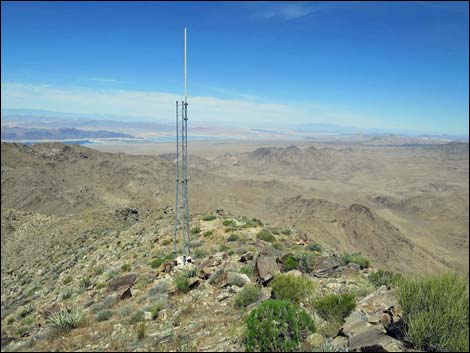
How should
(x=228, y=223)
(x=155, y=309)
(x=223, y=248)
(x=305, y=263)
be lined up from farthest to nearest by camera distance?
1. (x=228, y=223)
2. (x=223, y=248)
3. (x=305, y=263)
4. (x=155, y=309)

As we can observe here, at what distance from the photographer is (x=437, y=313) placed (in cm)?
548

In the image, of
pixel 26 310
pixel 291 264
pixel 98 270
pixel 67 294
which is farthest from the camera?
pixel 98 270

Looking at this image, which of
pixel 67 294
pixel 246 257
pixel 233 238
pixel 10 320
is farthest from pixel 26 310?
pixel 246 257

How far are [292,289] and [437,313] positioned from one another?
3.59 metres

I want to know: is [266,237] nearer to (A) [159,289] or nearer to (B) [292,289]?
(A) [159,289]

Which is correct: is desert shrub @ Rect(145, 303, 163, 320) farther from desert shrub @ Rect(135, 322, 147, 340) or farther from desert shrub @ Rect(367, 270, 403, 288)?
desert shrub @ Rect(367, 270, 403, 288)

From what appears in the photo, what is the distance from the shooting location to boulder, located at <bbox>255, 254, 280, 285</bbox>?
33.9 ft

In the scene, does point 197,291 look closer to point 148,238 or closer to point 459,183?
point 148,238

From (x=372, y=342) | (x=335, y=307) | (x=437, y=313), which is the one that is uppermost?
(x=437, y=313)

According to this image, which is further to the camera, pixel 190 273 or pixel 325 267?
pixel 325 267

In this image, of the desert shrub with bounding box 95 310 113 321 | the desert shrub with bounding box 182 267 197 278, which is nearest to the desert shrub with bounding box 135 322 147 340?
the desert shrub with bounding box 95 310 113 321

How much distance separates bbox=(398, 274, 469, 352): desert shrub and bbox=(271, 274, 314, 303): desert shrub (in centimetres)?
258

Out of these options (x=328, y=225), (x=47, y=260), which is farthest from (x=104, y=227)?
(x=328, y=225)

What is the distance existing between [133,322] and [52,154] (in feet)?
218
